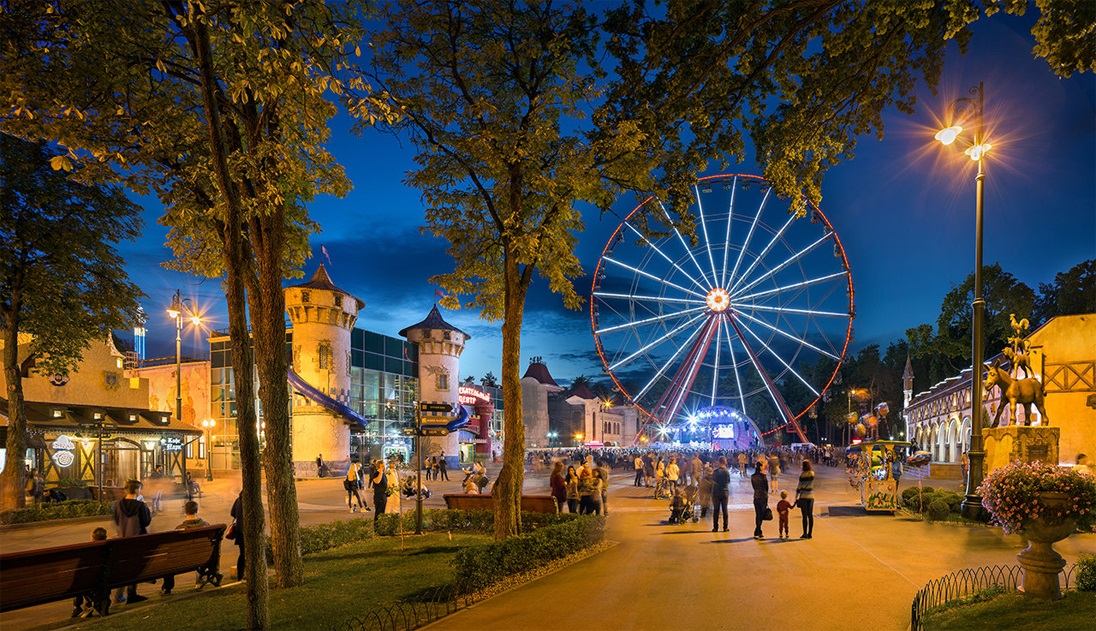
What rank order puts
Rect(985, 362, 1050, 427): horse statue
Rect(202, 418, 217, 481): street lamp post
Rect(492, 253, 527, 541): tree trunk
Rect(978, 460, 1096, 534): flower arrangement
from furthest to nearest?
Rect(202, 418, 217, 481): street lamp post, Rect(985, 362, 1050, 427): horse statue, Rect(492, 253, 527, 541): tree trunk, Rect(978, 460, 1096, 534): flower arrangement

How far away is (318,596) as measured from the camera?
9367mm

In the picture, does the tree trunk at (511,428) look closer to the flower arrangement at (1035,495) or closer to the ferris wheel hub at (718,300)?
the flower arrangement at (1035,495)

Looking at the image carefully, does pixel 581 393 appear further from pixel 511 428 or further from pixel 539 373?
pixel 511 428

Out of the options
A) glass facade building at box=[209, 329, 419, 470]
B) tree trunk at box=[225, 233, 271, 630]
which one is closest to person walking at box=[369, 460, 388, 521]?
tree trunk at box=[225, 233, 271, 630]

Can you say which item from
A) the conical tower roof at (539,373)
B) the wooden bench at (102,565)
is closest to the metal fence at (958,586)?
the wooden bench at (102,565)

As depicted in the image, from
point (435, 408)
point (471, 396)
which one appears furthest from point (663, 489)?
point (471, 396)

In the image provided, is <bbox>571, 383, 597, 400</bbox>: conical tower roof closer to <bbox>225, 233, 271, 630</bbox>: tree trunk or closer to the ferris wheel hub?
the ferris wheel hub

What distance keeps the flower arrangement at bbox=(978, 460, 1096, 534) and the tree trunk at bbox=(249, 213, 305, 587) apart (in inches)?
369

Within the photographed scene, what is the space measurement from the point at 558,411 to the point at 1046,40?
8882 centimetres

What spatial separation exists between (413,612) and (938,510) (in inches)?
564

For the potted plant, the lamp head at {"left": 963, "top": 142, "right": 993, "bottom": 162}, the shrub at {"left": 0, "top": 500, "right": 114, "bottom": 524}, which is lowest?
the shrub at {"left": 0, "top": 500, "right": 114, "bottom": 524}

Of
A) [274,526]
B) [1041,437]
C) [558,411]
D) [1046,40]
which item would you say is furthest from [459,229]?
[558,411]

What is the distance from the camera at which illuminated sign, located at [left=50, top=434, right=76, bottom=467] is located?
98.0 feet

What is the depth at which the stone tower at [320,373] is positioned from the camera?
136 feet
